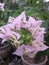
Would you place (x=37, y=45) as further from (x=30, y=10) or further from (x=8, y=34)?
(x=30, y=10)

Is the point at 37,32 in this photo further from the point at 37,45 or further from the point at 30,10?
the point at 30,10

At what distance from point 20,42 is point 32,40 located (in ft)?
0.14

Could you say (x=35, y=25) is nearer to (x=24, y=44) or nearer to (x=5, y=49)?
(x=24, y=44)

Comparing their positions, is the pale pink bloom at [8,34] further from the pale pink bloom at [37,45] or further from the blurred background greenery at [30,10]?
the blurred background greenery at [30,10]

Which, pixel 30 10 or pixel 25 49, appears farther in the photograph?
pixel 30 10

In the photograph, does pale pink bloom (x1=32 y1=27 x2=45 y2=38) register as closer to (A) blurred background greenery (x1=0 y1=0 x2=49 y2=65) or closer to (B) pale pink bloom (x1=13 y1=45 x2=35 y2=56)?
(B) pale pink bloom (x1=13 y1=45 x2=35 y2=56)

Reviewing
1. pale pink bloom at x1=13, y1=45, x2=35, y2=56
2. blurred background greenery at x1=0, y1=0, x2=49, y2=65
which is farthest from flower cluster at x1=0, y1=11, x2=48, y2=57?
blurred background greenery at x1=0, y1=0, x2=49, y2=65

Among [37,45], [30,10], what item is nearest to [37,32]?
[37,45]

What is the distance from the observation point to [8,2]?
4.01 feet

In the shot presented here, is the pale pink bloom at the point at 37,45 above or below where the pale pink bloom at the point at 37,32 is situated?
below

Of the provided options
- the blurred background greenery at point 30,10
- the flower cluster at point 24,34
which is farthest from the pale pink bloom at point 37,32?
the blurred background greenery at point 30,10

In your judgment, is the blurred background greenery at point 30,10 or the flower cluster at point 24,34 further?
the blurred background greenery at point 30,10

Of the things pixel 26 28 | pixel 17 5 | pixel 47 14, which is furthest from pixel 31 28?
pixel 17 5

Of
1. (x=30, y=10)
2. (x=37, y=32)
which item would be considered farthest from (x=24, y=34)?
(x=30, y=10)
